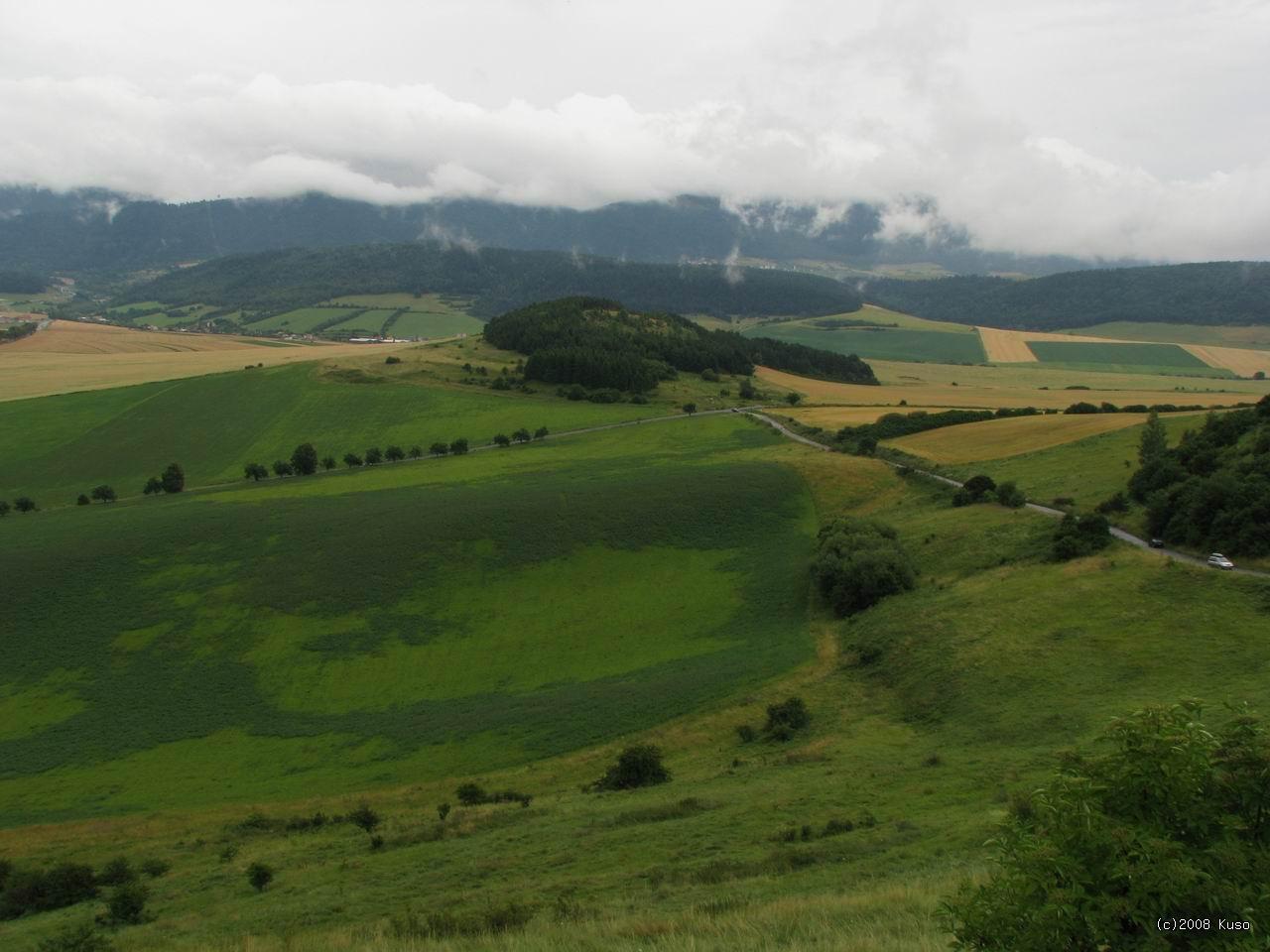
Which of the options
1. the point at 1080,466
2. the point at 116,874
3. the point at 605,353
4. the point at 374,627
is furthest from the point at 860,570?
the point at 605,353

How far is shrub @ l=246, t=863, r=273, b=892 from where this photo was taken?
28.8 metres

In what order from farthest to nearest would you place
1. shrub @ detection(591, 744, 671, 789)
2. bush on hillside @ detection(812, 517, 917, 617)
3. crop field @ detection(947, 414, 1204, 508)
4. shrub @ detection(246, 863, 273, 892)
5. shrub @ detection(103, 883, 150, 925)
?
crop field @ detection(947, 414, 1204, 508) < bush on hillside @ detection(812, 517, 917, 617) < shrub @ detection(591, 744, 671, 789) < shrub @ detection(246, 863, 273, 892) < shrub @ detection(103, 883, 150, 925)

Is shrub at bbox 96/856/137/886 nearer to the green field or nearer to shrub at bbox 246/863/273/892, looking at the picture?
shrub at bbox 246/863/273/892

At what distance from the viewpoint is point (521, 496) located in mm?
85125

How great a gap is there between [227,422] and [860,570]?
394 ft

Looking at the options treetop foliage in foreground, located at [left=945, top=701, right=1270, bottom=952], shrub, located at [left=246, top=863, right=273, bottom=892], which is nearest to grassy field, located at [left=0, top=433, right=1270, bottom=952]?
shrub, located at [left=246, top=863, right=273, bottom=892]

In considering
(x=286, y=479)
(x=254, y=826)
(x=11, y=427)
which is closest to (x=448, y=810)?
(x=254, y=826)

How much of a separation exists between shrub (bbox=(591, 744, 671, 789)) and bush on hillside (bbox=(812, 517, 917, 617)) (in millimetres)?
25778

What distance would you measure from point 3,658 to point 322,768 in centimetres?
3264

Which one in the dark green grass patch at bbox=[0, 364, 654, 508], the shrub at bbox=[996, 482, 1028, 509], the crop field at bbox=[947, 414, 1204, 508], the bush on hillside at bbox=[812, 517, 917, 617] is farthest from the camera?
the dark green grass patch at bbox=[0, 364, 654, 508]

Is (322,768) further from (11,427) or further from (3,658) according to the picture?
(11,427)

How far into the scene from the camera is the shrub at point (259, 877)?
94.5ft

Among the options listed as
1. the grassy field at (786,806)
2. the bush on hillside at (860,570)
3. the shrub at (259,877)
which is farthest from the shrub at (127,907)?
the bush on hillside at (860,570)

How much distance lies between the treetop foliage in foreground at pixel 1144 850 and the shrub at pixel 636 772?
28.6 m
